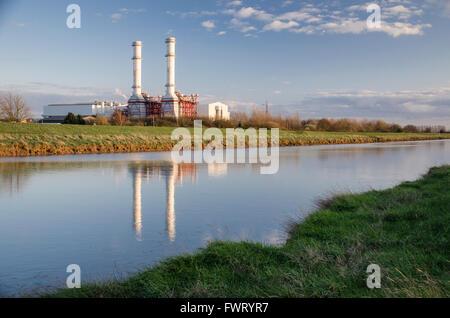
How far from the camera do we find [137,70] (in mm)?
43969

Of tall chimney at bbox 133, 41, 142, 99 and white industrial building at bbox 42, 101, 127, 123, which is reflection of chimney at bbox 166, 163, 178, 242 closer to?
tall chimney at bbox 133, 41, 142, 99

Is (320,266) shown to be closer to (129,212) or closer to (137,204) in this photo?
(129,212)

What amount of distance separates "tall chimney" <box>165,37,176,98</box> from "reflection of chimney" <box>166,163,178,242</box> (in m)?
31.8

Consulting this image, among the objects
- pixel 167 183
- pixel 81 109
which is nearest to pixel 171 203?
pixel 167 183

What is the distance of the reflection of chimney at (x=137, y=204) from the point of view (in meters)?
5.86

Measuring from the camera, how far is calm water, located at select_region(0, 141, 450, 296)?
448 centimetres

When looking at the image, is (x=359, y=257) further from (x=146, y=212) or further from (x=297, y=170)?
(x=297, y=170)

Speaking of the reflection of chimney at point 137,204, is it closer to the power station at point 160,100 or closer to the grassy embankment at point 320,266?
the grassy embankment at point 320,266

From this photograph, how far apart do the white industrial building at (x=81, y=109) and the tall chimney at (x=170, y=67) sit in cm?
900

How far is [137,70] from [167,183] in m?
35.9

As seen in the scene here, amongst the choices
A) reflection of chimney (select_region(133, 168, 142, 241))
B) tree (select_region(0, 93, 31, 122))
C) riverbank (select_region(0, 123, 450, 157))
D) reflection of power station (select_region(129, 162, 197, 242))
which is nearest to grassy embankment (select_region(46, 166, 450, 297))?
reflection of power station (select_region(129, 162, 197, 242))

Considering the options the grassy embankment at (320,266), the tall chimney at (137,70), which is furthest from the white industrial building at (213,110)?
the grassy embankment at (320,266)
